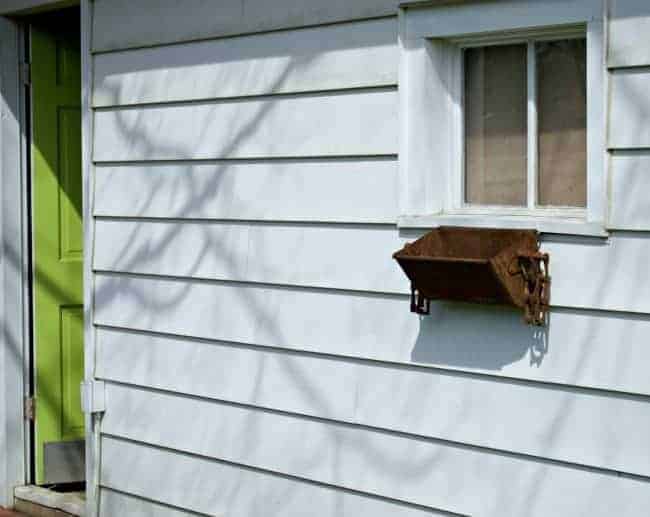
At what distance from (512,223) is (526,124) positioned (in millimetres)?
374

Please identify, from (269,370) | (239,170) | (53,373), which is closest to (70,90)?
(53,373)

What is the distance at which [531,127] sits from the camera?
13.8 feet

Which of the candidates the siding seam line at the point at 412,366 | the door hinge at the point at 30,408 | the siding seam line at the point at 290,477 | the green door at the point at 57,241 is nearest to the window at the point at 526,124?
the siding seam line at the point at 412,366

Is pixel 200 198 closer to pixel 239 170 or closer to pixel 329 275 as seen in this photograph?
pixel 239 170

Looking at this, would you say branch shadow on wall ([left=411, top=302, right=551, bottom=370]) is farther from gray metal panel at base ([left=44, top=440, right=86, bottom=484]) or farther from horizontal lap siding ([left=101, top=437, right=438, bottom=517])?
gray metal panel at base ([left=44, top=440, right=86, bottom=484])

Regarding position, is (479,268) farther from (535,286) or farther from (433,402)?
(433,402)

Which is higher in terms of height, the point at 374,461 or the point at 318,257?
the point at 318,257

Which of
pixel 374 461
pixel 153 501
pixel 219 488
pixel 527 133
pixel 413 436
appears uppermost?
pixel 527 133

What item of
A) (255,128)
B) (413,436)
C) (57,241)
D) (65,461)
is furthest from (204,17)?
(65,461)

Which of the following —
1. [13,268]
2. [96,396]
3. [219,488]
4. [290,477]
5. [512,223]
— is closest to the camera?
[512,223]

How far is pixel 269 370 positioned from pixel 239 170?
81cm

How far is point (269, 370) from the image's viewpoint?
4.95 meters

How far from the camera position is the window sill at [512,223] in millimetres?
3898

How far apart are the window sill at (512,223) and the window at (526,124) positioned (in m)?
0.12
